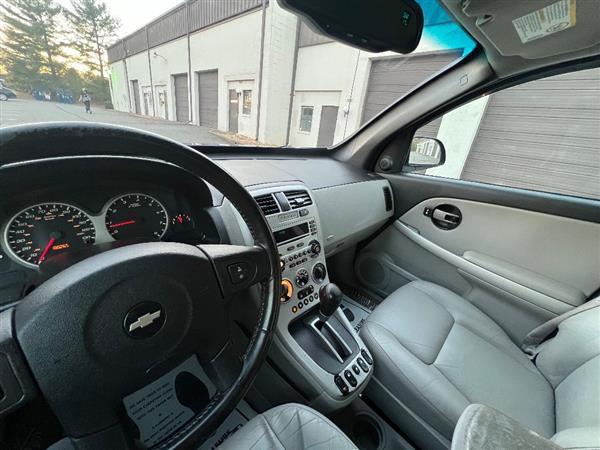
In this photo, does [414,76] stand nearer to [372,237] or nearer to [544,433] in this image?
[372,237]

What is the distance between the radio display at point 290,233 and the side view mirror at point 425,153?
105 centimetres

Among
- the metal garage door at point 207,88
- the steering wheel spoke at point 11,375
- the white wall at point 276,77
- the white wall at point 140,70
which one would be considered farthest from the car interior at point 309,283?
the metal garage door at point 207,88

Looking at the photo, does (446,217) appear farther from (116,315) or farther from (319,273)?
(116,315)

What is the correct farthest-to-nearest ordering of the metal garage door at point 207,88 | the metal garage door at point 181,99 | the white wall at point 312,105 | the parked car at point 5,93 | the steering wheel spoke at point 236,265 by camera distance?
the metal garage door at point 207,88 < the white wall at point 312,105 < the metal garage door at point 181,99 < the parked car at point 5,93 < the steering wheel spoke at point 236,265

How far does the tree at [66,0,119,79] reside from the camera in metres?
0.90

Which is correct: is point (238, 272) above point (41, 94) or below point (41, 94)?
below

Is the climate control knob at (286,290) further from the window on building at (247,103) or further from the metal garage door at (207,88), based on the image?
the window on building at (247,103)

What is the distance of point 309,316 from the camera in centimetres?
116

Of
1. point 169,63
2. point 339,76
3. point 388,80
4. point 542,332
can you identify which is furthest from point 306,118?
point 542,332

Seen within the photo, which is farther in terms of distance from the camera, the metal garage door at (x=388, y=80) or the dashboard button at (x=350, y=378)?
the metal garage door at (x=388, y=80)

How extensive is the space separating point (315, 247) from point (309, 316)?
285 mm

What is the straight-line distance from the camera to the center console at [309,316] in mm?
991

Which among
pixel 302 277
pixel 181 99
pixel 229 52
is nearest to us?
pixel 302 277

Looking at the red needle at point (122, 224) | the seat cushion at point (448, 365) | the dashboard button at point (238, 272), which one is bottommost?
the seat cushion at point (448, 365)
